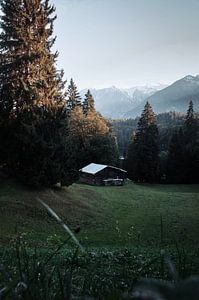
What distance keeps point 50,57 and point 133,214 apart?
47.6 feet

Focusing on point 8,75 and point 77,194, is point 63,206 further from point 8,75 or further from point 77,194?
point 8,75

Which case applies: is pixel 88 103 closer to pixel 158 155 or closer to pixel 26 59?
pixel 158 155

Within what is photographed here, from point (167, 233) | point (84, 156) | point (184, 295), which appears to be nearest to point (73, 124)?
point (84, 156)

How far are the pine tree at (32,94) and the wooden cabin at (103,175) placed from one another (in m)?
22.7

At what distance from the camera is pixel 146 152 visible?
5916 centimetres


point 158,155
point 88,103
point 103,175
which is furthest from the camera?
point 88,103

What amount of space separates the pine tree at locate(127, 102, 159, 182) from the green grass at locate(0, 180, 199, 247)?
917 inches

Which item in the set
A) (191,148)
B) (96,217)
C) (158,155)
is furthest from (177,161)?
(96,217)

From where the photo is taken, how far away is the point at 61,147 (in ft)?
94.9

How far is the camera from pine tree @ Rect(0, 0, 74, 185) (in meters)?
28.3

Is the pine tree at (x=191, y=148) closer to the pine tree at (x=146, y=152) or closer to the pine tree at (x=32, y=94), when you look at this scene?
the pine tree at (x=146, y=152)

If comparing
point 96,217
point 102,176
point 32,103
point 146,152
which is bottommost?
point 96,217

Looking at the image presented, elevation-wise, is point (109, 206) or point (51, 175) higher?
point (51, 175)

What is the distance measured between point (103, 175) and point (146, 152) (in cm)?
943
